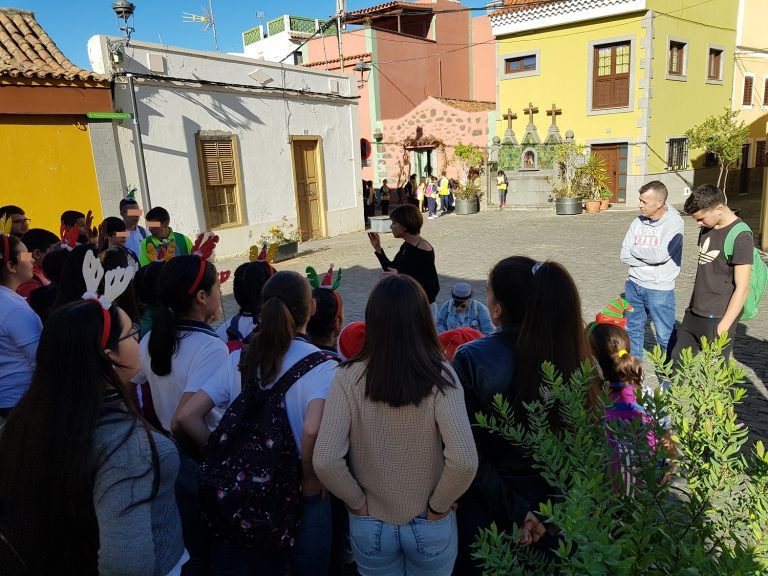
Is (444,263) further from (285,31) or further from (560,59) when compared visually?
(285,31)

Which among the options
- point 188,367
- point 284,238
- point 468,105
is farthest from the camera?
point 468,105

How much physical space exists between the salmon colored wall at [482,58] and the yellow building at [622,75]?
6023 mm

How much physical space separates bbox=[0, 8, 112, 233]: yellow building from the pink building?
42.9ft

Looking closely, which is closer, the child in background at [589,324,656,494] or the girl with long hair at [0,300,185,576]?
the girl with long hair at [0,300,185,576]

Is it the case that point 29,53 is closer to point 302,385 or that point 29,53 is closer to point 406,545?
point 302,385

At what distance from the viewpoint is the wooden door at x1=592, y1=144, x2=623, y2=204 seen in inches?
782

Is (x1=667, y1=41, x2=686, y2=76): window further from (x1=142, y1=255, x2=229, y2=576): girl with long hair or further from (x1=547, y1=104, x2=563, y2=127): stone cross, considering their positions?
(x1=142, y1=255, x2=229, y2=576): girl with long hair

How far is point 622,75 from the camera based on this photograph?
19250 millimetres

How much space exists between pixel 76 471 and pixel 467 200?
19.0 metres

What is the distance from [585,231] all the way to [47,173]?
1207 cm

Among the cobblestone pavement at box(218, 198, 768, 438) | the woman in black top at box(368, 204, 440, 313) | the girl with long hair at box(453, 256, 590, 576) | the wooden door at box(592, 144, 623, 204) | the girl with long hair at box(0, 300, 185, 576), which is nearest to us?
the girl with long hair at box(0, 300, 185, 576)

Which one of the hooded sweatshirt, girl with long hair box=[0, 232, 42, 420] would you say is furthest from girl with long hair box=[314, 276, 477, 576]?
the hooded sweatshirt

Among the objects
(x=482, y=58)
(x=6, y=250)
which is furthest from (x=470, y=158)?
(x=6, y=250)

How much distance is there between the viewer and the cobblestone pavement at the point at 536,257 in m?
5.31
